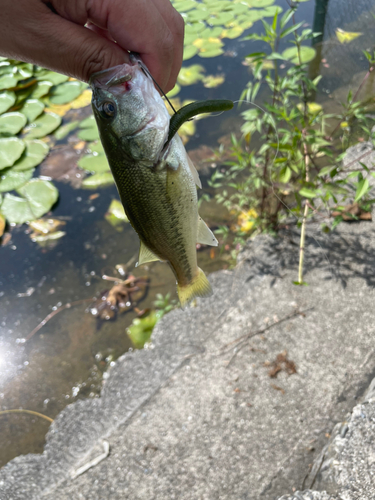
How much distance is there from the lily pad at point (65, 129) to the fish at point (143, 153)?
14.7 ft

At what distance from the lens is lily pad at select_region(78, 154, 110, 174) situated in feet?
16.2

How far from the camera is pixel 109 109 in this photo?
1.29 metres

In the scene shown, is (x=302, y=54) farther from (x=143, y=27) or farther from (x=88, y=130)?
(x=143, y=27)

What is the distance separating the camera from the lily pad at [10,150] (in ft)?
16.2

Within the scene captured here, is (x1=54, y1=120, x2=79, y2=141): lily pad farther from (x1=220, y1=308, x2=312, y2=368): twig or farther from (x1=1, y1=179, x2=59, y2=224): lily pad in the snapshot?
(x1=220, y1=308, x2=312, y2=368): twig

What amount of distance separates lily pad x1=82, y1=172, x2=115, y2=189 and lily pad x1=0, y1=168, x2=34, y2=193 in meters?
0.74

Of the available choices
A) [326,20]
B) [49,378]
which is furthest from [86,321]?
[326,20]

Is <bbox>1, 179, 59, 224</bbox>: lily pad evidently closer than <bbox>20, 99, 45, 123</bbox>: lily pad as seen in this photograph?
Yes

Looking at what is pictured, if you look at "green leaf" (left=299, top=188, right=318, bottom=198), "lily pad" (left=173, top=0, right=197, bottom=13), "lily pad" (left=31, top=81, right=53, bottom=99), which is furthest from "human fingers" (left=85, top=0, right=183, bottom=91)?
"lily pad" (left=173, top=0, right=197, bottom=13)

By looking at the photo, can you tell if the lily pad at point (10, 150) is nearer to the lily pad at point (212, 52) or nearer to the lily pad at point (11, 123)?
the lily pad at point (11, 123)

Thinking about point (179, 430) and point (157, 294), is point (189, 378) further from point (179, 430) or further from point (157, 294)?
point (157, 294)

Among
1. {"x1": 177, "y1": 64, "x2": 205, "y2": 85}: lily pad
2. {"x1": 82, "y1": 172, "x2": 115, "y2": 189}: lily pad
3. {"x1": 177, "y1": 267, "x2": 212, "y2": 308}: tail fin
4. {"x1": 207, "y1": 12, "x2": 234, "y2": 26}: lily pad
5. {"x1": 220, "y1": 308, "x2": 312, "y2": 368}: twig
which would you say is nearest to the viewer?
{"x1": 177, "y1": 267, "x2": 212, "y2": 308}: tail fin

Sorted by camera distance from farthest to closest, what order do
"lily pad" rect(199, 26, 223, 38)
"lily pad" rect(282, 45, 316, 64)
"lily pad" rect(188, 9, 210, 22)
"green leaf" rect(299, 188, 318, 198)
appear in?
1. "lily pad" rect(188, 9, 210, 22)
2. "lily pad" rect(199, 26, 223, 38)
3. "lily pad" rect(282, 45, 316, 64)
4. "green leaf" rect(299, 188, 318, 198)

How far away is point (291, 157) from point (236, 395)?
164cm
